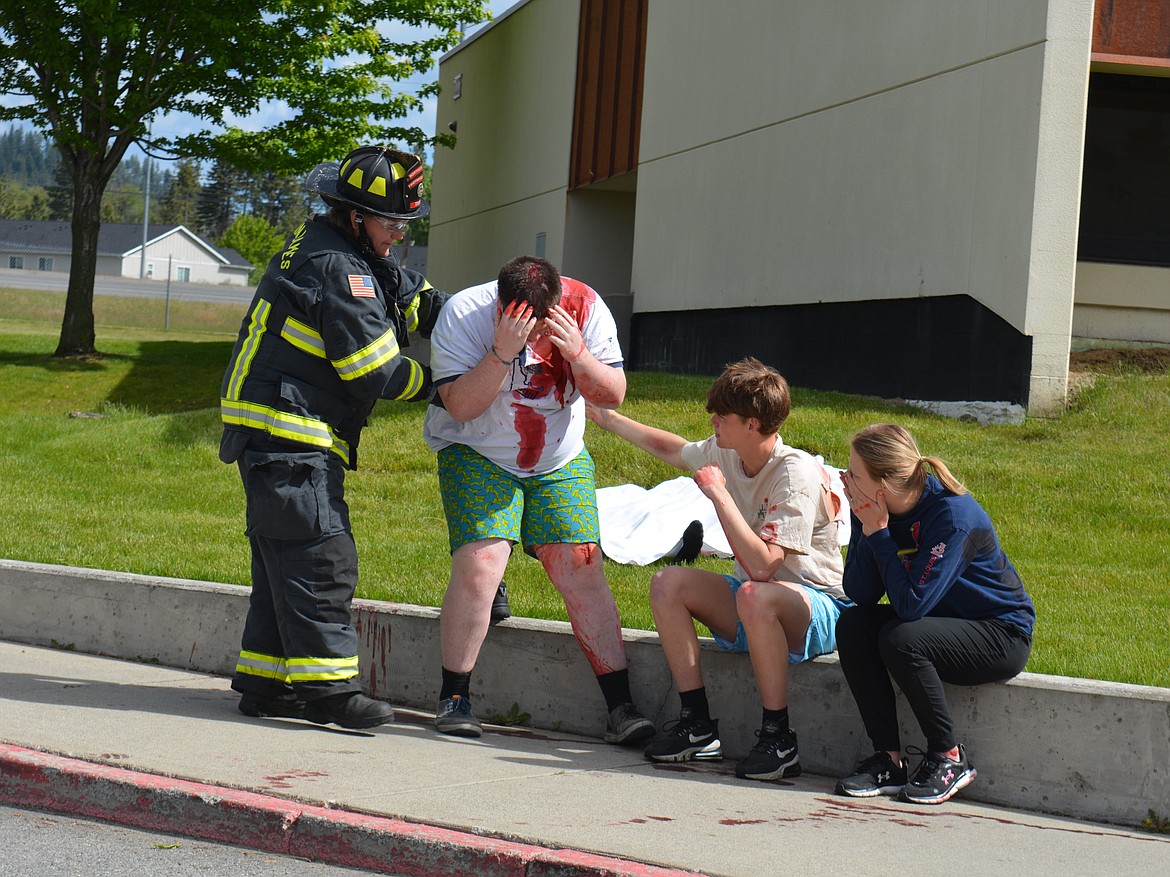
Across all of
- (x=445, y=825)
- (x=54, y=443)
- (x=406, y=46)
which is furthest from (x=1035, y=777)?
(x=406, y=46)

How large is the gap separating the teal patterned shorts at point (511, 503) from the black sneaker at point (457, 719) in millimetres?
591

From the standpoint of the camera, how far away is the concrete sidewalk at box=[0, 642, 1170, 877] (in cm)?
374

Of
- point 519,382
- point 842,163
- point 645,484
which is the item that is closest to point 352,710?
point 519,382

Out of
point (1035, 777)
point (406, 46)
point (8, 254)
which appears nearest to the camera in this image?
point (1035, 777)

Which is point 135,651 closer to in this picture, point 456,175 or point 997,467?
point 997,467

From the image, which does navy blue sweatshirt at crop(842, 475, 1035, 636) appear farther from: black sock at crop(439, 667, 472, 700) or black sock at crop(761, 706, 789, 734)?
black sock at crop(439, 667, 472, 700)

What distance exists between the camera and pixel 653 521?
831 centimetres

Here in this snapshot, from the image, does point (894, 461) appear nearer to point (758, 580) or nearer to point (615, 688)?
point (758, 580)

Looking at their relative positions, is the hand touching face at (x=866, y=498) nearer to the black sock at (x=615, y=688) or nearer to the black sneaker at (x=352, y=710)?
the black sock at (x=615, y=688)

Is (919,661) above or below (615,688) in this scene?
above

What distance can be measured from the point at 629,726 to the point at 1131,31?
1036 centimetres

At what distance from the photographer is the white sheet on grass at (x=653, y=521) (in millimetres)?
7844

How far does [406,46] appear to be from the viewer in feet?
88.6

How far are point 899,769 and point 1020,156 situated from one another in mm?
8779
